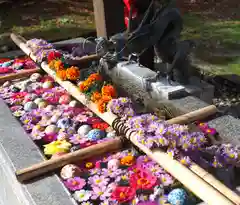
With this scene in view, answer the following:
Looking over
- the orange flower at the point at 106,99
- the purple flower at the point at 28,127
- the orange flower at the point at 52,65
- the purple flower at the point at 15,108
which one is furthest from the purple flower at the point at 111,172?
the orange flower at the point at 52,65

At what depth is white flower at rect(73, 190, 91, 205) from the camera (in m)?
2.63

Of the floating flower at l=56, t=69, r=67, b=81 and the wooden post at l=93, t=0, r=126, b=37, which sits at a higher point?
the wooden post at l=93, t=0, r=126, b=37

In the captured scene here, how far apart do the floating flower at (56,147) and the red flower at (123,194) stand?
27.5 inches

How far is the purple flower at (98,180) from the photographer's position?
279 cm

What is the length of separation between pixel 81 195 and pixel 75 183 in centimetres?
14

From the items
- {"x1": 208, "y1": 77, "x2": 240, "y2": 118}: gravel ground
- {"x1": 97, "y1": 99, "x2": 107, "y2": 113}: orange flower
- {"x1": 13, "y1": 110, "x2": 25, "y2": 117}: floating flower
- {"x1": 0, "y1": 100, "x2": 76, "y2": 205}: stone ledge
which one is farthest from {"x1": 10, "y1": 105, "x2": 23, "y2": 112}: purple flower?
{"x1": 208, "y1": 77, "x2": 240, "y2": 118}: gravel ground

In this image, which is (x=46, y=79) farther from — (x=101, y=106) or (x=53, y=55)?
(x=101, y=106)

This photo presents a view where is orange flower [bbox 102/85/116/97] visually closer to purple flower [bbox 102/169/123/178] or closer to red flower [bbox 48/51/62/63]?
purple flower [bbox 102/169/123/178]

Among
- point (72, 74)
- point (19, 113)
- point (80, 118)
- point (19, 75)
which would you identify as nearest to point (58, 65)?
point (72, 74)

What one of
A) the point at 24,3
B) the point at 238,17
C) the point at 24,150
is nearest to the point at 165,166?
the point at 24,150

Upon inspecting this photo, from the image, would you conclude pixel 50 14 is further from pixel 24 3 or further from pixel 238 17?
pixel 238 17

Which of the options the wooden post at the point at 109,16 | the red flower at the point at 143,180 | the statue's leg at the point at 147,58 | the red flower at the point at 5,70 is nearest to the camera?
the red flower at the point at 143,180

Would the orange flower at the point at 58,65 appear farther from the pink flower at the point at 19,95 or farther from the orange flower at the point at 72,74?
the pink flower at the point at 19,95

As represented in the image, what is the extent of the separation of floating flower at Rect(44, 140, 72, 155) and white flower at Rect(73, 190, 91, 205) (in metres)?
0.56
